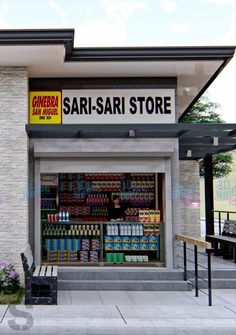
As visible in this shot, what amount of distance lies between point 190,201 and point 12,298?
11.9 metres

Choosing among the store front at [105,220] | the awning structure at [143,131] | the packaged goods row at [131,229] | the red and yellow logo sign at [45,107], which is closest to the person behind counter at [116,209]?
the store front at [105,220]

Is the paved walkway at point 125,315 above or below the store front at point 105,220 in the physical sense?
below

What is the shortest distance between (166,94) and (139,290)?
15.4 feet

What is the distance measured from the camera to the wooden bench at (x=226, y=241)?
1284cm

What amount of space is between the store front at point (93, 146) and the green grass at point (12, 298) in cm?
95

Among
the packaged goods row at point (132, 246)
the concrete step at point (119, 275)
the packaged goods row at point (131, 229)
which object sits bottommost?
the concrete step at point (119, 275)

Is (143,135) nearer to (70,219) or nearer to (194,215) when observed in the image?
(70,219)

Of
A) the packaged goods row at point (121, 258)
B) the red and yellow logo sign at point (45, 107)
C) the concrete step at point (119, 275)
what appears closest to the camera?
the concrete step at point (119, 275)

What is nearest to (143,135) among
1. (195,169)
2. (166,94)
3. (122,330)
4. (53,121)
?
(166,94)

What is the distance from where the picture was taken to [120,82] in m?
11.3

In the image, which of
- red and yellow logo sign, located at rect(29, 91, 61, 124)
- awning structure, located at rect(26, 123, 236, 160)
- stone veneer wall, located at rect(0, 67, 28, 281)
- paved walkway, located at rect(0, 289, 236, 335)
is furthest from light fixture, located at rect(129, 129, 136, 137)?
paved walkway, located at rect(0, 289, 236, 335)

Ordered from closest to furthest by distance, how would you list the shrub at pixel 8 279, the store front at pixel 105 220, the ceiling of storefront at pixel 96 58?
the ceiling of storefront at pixel 96 58, the shrub at pixel 8 279, the store front at pixel 105 220

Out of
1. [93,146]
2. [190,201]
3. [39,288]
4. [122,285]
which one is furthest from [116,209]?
[190,201]

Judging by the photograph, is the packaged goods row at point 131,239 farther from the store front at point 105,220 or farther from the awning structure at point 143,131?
the awning structure at point 143,131
